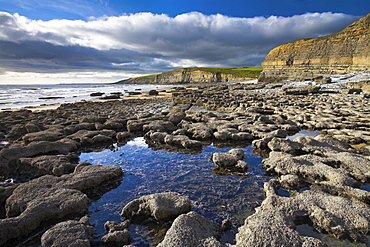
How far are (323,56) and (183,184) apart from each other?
5911 cm

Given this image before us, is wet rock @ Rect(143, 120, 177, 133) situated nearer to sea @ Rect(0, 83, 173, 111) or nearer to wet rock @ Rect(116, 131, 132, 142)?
wet rock @ Rect(116, 131, 132, 142)

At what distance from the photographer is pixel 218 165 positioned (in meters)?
7.41

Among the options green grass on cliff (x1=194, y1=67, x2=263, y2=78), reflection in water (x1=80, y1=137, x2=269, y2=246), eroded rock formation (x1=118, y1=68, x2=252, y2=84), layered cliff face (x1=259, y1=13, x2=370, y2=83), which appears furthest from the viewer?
eroded rock formation (x1=118, y1=68, x2=252, y2=84)

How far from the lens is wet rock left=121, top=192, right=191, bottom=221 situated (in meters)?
4.73

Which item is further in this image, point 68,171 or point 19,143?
point 19,143

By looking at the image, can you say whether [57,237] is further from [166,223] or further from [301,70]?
[301,70]

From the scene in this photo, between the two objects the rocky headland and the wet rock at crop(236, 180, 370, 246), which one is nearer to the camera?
the wet rock at crop(236, 180, 370, 246)

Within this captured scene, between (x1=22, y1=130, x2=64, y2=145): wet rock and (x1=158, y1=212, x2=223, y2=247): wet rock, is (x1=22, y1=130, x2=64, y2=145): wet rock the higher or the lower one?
the higher one

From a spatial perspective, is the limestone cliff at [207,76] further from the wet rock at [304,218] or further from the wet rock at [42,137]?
the wet rock at [304,218]

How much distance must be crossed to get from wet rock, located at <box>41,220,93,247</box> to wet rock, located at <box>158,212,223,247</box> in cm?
157

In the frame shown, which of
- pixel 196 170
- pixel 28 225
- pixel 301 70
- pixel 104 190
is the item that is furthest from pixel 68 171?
pixel 301 70

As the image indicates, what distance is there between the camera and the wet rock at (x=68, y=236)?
3.85m

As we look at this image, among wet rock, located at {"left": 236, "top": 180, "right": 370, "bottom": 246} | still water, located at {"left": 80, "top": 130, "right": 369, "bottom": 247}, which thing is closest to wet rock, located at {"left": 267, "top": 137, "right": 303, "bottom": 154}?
still water, located at {"left": 80, "top": 130, "right": 369, "bottom": 247}

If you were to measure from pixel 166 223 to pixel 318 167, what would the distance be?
5.05 metres
